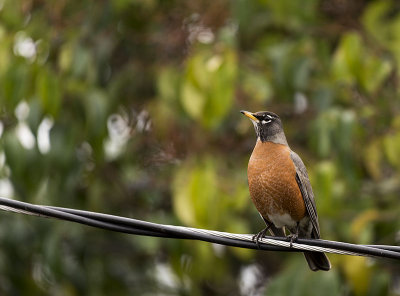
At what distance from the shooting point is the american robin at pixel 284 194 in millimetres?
4730

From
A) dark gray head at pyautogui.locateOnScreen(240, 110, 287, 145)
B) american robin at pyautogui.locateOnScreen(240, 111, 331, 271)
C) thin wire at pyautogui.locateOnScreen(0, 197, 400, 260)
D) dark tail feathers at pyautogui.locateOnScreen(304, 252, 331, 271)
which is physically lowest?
thin wire at pyautogui.locateOnScreen(0, 197, 400, 260)

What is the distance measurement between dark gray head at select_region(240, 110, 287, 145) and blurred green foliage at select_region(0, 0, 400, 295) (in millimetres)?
229

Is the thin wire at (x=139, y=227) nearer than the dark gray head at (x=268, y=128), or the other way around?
the thin wire at (x=139, y=227)

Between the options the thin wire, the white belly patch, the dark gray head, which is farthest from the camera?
the dark gray head

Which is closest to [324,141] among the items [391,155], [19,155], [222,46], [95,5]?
[391,155]

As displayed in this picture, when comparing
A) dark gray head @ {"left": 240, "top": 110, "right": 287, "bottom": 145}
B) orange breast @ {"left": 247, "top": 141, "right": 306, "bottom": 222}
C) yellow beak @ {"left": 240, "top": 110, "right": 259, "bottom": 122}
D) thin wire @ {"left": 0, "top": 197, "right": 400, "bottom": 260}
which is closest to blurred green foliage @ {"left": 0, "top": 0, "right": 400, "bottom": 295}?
yellow beak @ {"left": 240, "top": 110, "right": 259, "bottom": 122}

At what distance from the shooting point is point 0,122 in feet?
21.0

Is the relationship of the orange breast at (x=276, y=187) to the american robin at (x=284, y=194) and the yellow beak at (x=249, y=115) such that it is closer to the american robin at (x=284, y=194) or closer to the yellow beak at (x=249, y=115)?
the american robin at (x=284, y=194)

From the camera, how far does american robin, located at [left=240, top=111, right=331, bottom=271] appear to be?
15.5 feet

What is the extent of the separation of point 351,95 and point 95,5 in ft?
7.70

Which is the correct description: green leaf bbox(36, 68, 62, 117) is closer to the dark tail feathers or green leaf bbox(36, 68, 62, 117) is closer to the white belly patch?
the white belly patch

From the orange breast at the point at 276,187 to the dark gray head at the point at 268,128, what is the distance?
376 mm

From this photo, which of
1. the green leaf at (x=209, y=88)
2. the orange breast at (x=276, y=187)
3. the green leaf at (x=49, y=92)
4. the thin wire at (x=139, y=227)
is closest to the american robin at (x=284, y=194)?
the orange breast at (x=276, y=187)

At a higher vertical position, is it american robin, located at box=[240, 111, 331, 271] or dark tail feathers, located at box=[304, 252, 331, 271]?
american robin, located at box=[240, 111, 331, 271]
